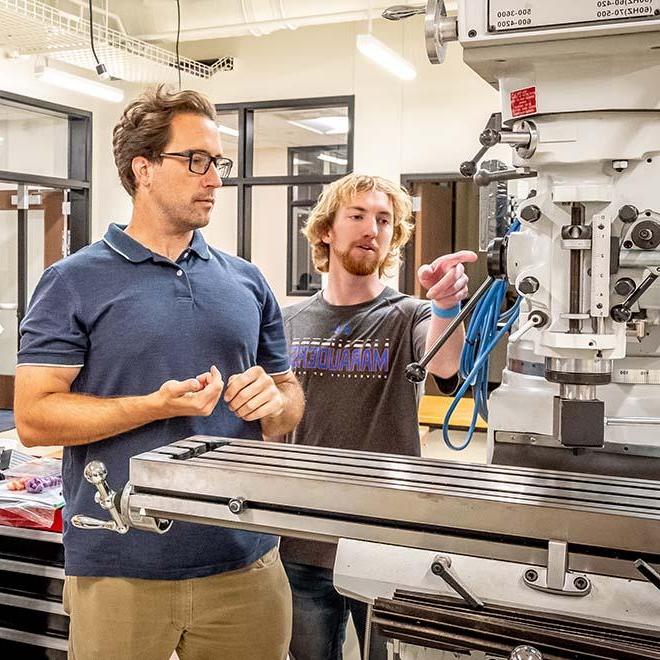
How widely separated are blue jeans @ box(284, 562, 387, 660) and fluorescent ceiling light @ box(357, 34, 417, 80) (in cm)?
321

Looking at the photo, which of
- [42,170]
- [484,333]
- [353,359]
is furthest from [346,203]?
[42,170]

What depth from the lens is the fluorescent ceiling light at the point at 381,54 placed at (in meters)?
4.30

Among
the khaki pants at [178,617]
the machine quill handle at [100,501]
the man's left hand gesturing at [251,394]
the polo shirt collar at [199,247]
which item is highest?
the polo shirt collar at [199,247]

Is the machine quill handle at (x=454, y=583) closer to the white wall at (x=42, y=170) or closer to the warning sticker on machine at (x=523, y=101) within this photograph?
the warning sticker on machine at (x=523, y=101)

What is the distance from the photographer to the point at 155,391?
4.98 ft

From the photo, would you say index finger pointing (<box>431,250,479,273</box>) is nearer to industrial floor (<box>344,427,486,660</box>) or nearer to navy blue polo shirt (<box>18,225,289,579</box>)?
navy blue polo shirt (<box>18,225,289,579</box>)

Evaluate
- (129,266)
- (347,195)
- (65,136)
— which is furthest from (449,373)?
(65,136)

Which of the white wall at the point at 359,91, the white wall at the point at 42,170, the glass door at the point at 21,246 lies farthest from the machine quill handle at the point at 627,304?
the glass door at the point at 21,246

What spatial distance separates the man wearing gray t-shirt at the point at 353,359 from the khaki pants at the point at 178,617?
0.96 ft

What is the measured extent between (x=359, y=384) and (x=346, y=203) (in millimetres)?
495

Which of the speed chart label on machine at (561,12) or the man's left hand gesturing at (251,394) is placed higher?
the speed chart label on machine at (561,12)

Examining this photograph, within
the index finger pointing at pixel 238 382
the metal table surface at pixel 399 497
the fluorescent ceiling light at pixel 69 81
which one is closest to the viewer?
the metal table surface at pixel 399 497

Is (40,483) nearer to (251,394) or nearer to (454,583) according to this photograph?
(251,394)

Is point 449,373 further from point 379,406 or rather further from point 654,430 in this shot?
point 654,430
